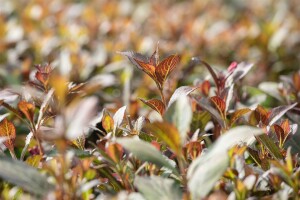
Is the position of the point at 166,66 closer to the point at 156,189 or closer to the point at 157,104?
the point at 157,104

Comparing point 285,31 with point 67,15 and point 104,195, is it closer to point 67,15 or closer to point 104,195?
point 67,15

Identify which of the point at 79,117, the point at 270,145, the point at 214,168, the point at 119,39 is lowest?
the point at 119,39

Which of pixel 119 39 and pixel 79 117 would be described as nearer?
pixel 79 117

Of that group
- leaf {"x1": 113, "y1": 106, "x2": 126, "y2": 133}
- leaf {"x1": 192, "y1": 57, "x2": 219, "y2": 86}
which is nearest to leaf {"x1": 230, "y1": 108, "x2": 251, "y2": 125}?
leaf {"x1": 192, "y1": 57, "x2": 219, "y2": 86}

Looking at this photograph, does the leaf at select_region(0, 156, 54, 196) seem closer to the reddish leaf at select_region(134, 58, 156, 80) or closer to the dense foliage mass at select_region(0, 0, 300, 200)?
the dense foliage mass at select_region(0, 0, 300, 200)

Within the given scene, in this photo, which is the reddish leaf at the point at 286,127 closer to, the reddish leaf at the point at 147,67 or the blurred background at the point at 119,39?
the reddish leaf at the point at 147,67

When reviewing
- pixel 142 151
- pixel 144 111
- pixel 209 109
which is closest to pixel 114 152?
pixel 142 151
